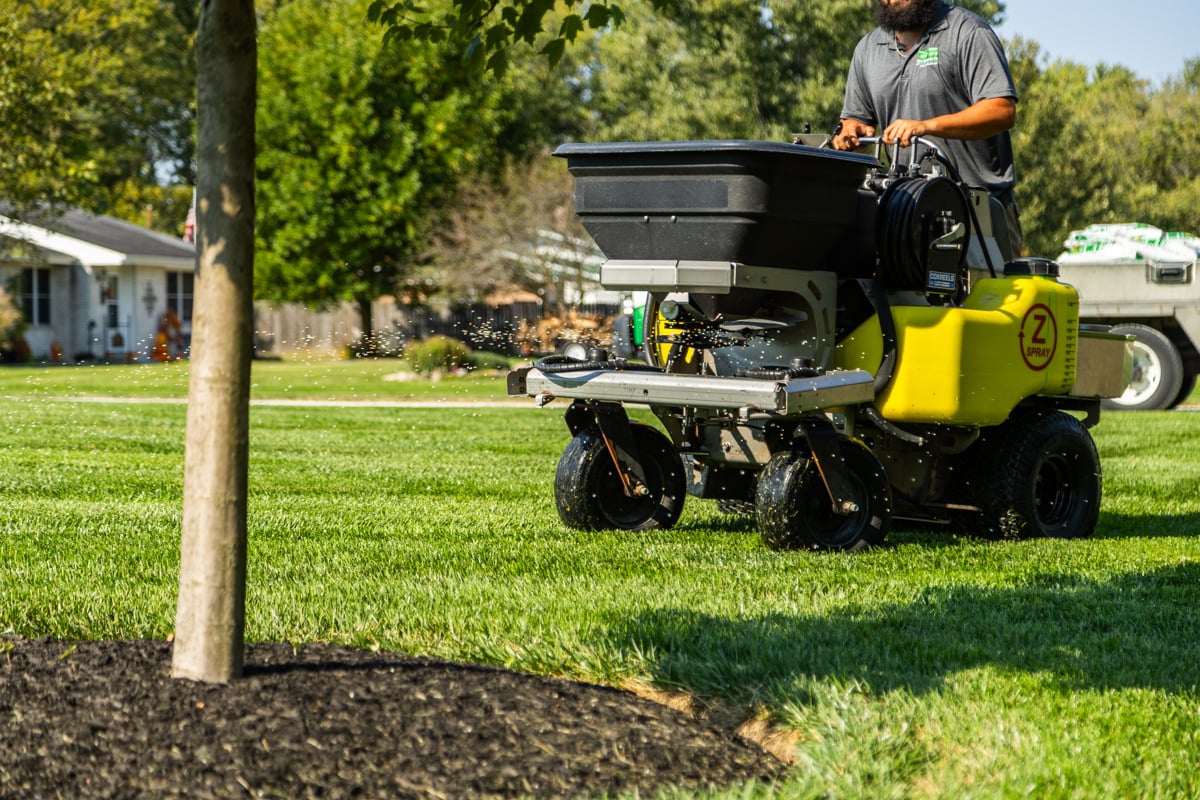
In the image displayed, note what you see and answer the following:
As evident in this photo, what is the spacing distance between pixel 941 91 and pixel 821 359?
1.46 meters

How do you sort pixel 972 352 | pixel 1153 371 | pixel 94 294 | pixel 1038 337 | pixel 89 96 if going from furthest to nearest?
pixel 89 96
pixel 94 294
pixel 1153 371
pixel 1038 337
pixel 972 352

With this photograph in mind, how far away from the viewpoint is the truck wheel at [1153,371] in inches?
629

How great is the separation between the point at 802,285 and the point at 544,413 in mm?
10456

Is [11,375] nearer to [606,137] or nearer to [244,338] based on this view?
[606,137]

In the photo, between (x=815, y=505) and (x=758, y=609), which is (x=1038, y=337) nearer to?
(x=815, y=505)

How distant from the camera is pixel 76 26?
120ft

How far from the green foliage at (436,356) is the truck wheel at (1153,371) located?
38.0ft

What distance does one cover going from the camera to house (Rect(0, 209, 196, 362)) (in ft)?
119

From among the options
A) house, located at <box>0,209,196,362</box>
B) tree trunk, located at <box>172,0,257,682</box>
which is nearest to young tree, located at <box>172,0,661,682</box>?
tree trunk, located at <box>172,0,257,682</box>

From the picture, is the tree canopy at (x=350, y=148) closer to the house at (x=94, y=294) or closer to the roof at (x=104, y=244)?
the roof at (x=104, y=244)

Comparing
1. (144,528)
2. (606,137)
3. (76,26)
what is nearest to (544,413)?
(144,528)

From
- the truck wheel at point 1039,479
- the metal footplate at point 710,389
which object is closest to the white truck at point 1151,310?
the truck wheel at point 1039,479

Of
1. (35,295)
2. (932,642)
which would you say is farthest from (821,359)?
(35,295)

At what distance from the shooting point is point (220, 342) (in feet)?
10.8
